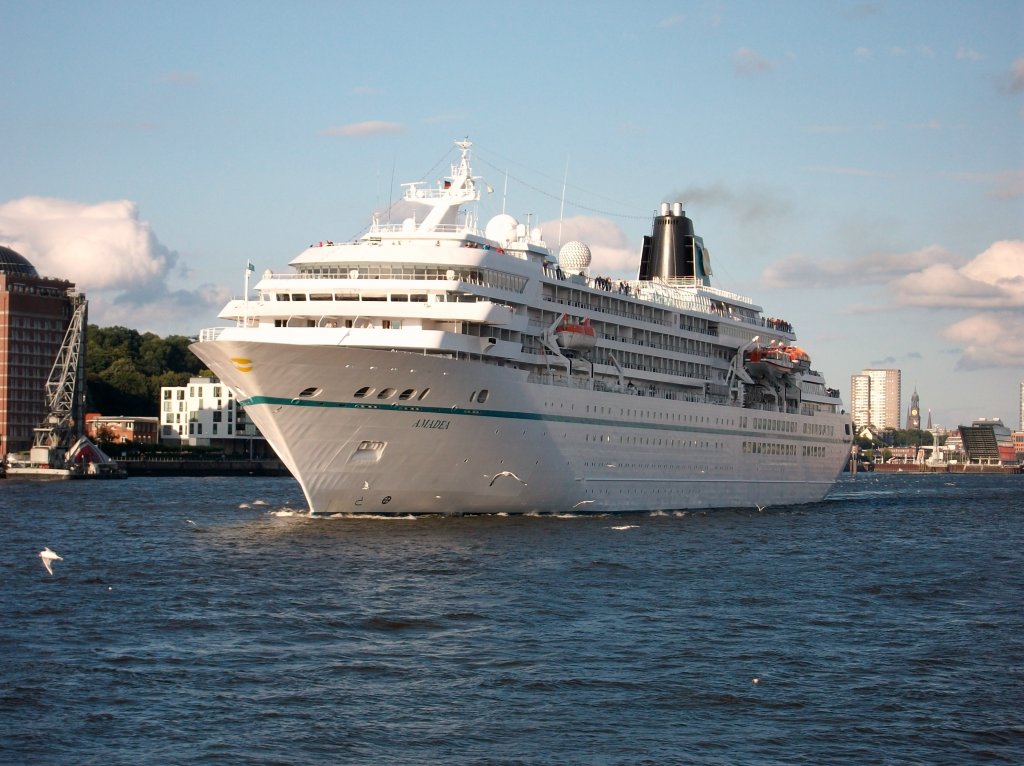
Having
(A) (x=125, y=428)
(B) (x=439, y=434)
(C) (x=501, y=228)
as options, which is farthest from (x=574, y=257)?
(A) (x=125, y=428)

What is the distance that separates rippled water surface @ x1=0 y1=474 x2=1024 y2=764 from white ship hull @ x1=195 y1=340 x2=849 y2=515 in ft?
5.26

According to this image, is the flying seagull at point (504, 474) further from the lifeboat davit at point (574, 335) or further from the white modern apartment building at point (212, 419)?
the white modern apartment building at point (212, 419)

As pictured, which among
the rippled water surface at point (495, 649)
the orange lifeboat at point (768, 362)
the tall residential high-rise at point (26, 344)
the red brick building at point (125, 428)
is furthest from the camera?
the red brick building at point (125, 428)

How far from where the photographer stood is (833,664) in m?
23.2

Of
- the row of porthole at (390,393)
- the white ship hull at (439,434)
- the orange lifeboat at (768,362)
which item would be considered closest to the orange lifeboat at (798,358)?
the orange lifeboat at (768,362)

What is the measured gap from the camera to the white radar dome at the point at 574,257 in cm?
5497

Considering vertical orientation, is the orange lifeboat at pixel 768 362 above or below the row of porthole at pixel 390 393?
above

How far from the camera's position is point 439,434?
134 feet

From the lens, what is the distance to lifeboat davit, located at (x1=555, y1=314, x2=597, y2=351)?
48.7 metres

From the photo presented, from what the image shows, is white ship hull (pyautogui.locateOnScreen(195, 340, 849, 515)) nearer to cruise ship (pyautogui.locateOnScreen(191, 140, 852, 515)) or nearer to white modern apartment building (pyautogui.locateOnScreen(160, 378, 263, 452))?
cruise ship (pyautogui.locateOnScreen(191, 140, 852, 515))

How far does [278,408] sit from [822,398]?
40684 millimetres

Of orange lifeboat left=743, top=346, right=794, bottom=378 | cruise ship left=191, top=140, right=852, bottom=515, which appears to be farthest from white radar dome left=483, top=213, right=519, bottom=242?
orange lifeboat left=743, top=346, right=794, bottom=378

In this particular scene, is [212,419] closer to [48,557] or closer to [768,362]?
[768,362]

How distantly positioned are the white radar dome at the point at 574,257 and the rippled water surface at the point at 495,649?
51.5ft
